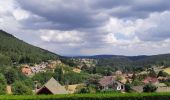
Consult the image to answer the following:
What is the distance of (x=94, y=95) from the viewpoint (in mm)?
50031

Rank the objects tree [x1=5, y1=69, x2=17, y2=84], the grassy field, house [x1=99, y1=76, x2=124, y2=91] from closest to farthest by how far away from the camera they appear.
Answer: the grassy field, house [x1=99, y1=76, x2=124, y2=91], tree [x1=5, y1=69, x2=17, y2=84]

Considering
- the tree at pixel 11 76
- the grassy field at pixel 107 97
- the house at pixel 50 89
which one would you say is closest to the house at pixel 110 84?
the tree at pixel 11 76

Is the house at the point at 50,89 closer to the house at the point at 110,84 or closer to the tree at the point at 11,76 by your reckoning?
the house at the point at 110,84

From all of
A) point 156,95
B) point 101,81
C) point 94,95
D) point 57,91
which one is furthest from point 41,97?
point 101,81

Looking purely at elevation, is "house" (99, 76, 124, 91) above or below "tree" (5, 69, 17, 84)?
below

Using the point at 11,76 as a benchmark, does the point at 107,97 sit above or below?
above

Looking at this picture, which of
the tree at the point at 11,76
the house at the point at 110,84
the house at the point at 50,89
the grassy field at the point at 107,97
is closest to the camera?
the grassy field at the point at 107,97

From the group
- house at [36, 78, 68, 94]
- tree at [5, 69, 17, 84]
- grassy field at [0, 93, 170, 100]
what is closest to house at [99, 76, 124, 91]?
tree at [5, 69, 17, 84]

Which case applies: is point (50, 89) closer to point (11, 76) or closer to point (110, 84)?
point (110, 84)

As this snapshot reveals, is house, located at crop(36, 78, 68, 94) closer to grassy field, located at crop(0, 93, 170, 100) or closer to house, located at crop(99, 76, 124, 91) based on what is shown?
grassy field, located at crop(0, 93, 170, 100)

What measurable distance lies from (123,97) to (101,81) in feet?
389

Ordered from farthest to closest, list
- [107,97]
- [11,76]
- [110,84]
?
[11,76] → [110,84] → [107,97]

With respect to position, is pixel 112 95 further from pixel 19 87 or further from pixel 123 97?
pixel 19 87

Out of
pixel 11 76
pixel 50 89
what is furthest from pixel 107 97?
pixel 11 76
